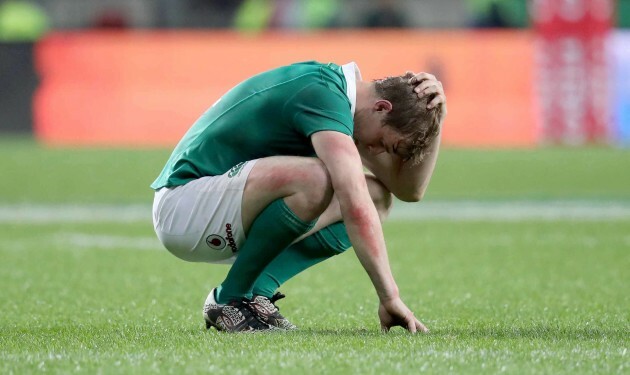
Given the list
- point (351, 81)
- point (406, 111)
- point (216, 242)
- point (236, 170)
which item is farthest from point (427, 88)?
point (216, 242)

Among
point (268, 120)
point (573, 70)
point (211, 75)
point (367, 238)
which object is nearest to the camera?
point (367, 238)

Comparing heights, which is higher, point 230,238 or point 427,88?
point 427,88

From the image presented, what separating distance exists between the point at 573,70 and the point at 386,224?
26.2 feet

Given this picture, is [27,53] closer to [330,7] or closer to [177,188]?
[330,7]

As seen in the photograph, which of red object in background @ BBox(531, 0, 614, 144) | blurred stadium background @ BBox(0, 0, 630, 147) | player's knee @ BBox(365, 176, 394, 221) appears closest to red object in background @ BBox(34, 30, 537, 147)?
blurred stadium background @ BBox(0, 0, 630, 147)

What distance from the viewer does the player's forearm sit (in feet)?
16.2

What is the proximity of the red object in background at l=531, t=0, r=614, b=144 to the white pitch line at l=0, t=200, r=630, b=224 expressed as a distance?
5622 mm

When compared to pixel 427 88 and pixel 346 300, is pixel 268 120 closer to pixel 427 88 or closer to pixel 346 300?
pixel 427 88

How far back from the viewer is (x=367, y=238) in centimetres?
493

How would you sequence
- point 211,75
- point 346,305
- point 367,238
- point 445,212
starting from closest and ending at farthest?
point 367,238, point 346,305, point 445,212, point 211,75

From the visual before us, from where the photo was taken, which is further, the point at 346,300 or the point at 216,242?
the point at 346,300

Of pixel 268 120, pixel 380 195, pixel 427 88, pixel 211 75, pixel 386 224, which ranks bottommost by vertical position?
pixel 211 75

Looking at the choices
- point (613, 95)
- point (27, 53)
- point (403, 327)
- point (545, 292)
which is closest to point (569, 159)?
point (613, 95)

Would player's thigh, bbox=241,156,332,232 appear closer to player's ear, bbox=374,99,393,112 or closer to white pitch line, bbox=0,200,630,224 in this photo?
player's ear, bbox=374,99,393,112
